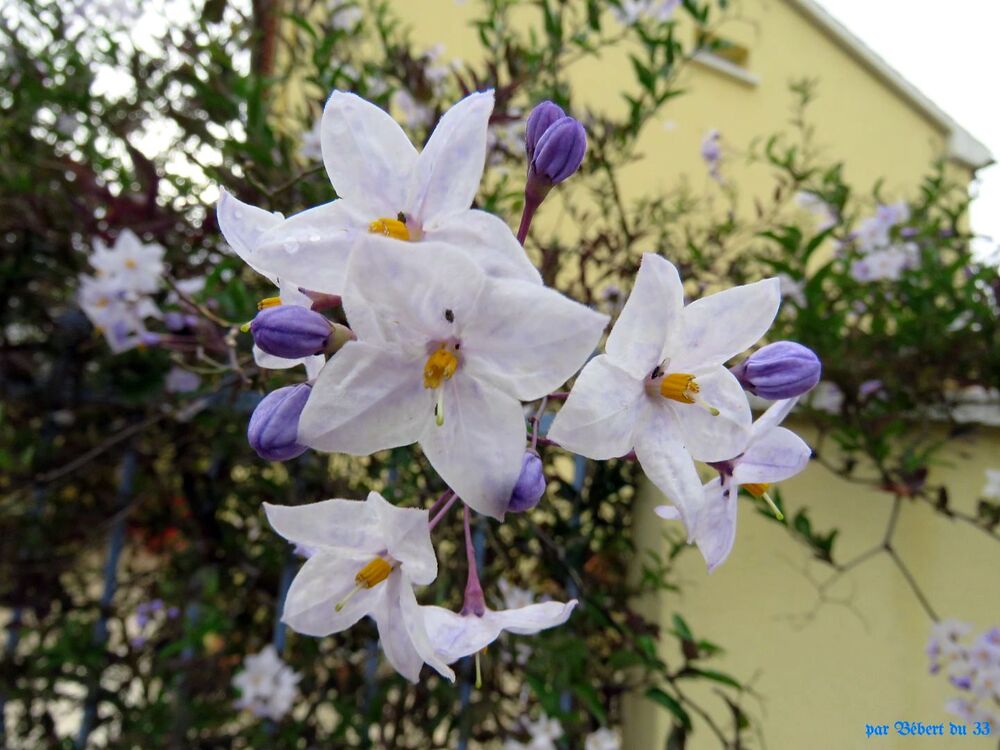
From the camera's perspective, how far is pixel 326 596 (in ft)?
2.16

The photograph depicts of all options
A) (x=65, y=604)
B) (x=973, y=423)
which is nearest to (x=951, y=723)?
(x=973, y=423)

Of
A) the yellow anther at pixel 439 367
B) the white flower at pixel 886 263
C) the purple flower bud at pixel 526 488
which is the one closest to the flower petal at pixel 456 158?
the yellow anther at pixel 439 367

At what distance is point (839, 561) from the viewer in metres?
1.09

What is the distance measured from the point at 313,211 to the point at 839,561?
1008mm

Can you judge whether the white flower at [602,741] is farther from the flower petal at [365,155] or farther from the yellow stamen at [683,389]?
the flower petal at [365,155]

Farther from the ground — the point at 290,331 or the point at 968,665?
the point at 290,331

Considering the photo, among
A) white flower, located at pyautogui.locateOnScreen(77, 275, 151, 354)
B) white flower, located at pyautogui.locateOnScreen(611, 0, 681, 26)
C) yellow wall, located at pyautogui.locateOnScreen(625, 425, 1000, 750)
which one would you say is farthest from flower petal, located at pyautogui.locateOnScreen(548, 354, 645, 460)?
white flower, located at pyautogui.locateOnScreen(611, 0, 681, 26)

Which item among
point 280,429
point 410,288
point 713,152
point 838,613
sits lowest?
point 838,613

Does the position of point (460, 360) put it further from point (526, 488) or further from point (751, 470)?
point (751, 470)

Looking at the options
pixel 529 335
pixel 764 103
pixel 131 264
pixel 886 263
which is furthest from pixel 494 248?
pixel 764 103

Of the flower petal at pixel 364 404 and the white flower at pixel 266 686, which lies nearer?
the flower petal at pixel 364 404

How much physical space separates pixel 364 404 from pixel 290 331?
3.1 inches

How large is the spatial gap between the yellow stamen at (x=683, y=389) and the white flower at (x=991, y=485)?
851 millimetres

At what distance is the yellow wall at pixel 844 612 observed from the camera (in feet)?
2.49
